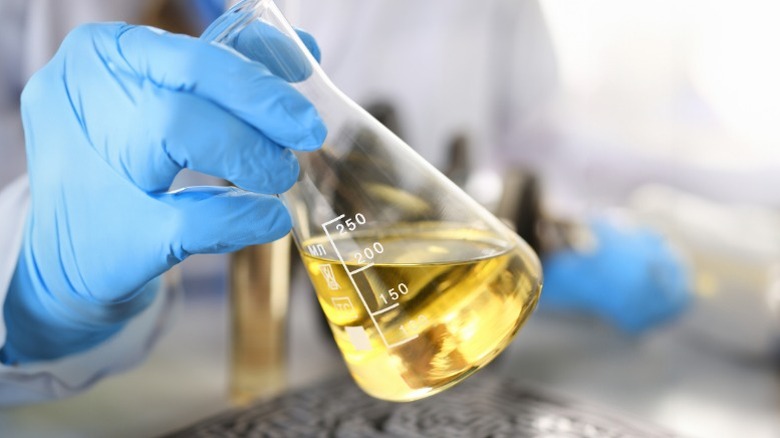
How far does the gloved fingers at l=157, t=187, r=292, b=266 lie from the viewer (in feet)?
2.39

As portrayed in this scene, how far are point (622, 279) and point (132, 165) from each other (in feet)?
3.34

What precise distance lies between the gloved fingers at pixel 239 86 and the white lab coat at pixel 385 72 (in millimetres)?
152

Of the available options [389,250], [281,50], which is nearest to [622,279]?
[389,250]

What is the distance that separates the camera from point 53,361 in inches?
36.0

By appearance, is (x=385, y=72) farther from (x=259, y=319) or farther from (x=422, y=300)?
(x=422, y=300)

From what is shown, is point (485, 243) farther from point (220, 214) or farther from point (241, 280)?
point (241, 280)

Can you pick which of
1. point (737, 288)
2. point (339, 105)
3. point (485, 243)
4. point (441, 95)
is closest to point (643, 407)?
point (737, 288)

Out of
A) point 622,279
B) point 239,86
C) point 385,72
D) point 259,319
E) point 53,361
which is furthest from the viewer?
point 385,72

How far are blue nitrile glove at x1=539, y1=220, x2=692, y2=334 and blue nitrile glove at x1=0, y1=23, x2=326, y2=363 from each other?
0.91 metres

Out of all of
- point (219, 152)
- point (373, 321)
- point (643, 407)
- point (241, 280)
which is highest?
point (219, 152)

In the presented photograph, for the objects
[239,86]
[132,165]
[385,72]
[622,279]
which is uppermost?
[239,86]

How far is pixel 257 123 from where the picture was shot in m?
0.66

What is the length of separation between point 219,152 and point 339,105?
12 centimetres

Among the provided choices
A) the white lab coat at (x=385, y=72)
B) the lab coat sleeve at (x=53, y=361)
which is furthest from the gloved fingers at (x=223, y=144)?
the lab coat sleeve at (x=53, y=361)
